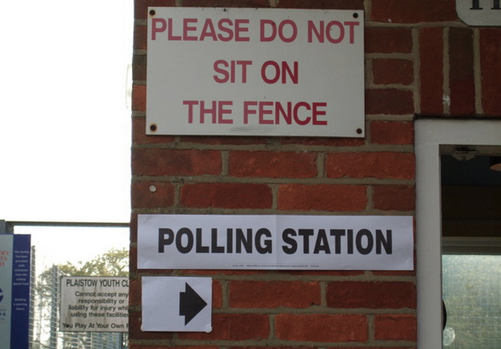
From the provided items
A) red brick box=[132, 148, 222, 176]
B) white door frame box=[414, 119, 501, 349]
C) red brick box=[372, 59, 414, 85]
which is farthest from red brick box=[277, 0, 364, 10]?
red brick box=[132, 148, 222, 176]

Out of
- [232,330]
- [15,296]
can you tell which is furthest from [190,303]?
[15,296]

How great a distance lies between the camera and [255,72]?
2680mm

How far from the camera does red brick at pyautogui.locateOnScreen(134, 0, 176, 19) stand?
269cm

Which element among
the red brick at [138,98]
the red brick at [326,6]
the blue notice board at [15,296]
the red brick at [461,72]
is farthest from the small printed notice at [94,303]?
the red brick at [461,72]

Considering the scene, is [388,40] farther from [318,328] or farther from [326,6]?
Answer: [318,328]

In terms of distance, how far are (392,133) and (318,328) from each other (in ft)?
1.99

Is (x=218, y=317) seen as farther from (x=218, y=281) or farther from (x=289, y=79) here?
(x=289, y=79)

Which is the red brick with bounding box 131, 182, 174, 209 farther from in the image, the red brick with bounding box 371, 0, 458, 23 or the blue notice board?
the blue notice board

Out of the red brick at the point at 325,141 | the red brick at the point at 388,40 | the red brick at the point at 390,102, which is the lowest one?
the red brick at the point at 325,141

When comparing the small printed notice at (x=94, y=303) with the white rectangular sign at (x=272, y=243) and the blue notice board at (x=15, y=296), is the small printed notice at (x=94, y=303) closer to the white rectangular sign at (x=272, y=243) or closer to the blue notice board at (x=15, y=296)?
the blue notice board at (x=15, y=296)

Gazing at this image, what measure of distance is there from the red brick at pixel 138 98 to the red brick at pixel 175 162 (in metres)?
0.13

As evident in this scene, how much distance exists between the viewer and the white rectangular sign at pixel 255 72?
8.68 ft

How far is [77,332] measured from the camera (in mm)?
7887

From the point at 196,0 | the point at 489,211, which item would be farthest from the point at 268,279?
the point at 489,211
